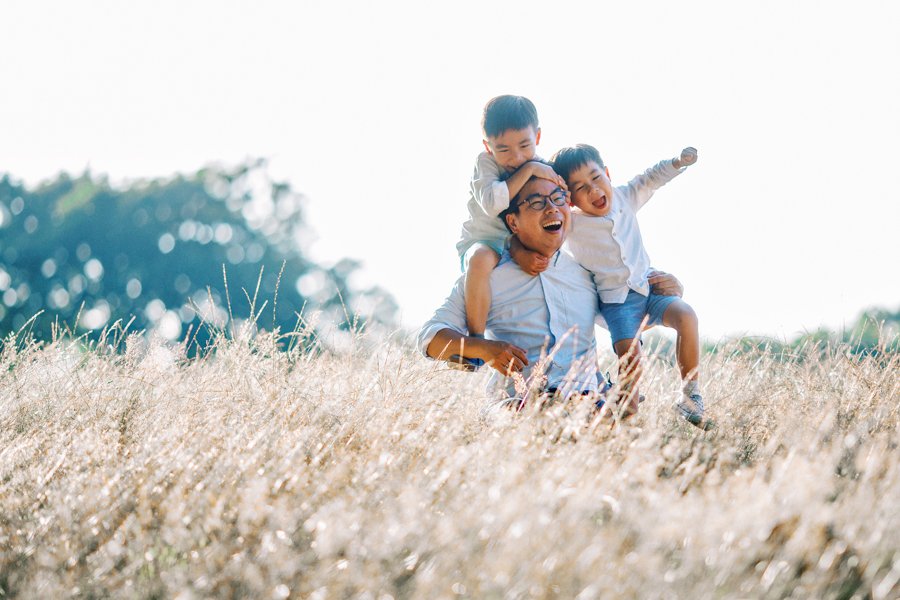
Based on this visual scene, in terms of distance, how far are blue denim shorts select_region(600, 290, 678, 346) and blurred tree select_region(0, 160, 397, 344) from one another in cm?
2039

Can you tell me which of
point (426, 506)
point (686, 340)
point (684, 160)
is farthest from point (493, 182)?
point (426, 506)

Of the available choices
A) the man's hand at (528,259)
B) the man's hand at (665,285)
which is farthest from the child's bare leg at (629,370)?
the man's hand at (528,259)

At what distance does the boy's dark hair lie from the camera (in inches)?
159

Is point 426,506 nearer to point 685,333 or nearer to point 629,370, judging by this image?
point 629,370

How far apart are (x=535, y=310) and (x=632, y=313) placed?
1.73 feet

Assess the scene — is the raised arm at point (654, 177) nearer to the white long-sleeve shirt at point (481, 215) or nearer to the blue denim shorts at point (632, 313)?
the blue denim shorts at point (632, 313)

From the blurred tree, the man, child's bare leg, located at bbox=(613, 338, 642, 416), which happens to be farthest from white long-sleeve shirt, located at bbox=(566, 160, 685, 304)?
the blurred tree

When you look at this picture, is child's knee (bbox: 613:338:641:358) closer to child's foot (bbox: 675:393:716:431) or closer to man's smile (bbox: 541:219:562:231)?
child's foot (bbox: 675:393:716:431)

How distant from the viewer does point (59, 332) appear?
576 centimetres

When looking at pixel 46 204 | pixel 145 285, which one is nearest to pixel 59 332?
pixel 145 285

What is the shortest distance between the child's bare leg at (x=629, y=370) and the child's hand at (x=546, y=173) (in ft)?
2.71

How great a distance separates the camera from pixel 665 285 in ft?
13.8

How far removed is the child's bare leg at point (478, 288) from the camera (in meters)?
3.86

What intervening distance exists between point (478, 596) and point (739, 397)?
3.01 metres
